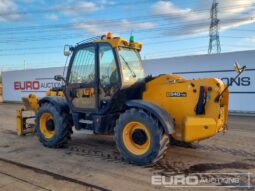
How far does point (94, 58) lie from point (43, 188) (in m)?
2.92

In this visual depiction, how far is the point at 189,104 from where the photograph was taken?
569 cm

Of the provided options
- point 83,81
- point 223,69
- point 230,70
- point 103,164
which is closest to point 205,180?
point 103,164

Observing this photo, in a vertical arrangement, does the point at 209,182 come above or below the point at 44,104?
below

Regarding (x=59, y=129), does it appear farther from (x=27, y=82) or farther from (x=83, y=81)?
(x=27, y=82)

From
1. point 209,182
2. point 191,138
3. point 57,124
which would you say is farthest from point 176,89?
point 57,124

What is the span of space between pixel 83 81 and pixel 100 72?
55 centimetres

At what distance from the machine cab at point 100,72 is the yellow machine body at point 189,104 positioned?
2.23 feet

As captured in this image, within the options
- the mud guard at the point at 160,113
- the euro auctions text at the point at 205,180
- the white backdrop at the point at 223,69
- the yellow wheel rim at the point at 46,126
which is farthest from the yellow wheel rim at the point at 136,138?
the white backdrop at the point at 223,69

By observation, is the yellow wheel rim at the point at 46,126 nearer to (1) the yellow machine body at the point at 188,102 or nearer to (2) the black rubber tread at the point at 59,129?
(2) the black rubber tread at the point at 59,129

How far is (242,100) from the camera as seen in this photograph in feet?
46.0

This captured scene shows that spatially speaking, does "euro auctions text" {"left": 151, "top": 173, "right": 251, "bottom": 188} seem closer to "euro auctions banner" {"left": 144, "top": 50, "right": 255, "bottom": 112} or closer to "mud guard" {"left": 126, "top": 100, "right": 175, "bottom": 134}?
"mud guard" {"left": 126, "top": 100, "right": 175, "bottom": 134}

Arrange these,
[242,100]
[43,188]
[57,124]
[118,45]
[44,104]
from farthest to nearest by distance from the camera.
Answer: [242,100], [44,104], [57,124], [118,45], [43,188]

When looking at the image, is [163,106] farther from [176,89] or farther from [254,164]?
[254,164]

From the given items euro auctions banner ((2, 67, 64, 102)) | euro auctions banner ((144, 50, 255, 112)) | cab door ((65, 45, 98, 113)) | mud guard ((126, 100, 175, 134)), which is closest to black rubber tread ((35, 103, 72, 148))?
cab door ((65, 45, 98, 113))
